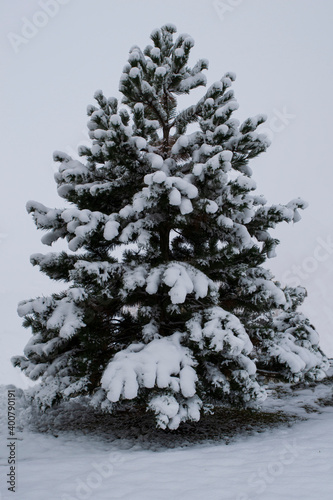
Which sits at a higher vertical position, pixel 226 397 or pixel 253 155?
pixel 253 155

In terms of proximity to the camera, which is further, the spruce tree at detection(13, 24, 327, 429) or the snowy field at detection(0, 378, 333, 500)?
the spruce tree at detection(13, 24, 327, 429)

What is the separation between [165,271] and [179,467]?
94.9 inches

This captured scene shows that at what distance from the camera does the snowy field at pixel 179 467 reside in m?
→ 2.87

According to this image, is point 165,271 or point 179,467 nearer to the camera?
point 179,467

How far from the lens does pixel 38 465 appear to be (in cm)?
378

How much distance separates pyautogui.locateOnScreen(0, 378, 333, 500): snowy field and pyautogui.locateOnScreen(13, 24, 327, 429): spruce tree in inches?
22.3

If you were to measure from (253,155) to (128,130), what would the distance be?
2.36 metres

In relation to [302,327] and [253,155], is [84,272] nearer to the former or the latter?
[253,155]

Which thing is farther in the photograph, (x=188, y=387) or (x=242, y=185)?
(x=242, y=185)

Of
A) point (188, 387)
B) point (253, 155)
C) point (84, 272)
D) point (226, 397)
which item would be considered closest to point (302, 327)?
point (226, 397)

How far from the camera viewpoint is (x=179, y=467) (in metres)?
3.60

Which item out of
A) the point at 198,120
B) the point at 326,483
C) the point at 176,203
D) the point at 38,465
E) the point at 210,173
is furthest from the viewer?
the point at 198,120

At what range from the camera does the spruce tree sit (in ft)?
15.4

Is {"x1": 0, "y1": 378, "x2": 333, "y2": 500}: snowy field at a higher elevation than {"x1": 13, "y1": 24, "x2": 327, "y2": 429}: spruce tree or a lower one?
lower
